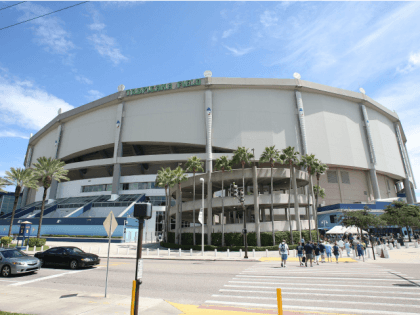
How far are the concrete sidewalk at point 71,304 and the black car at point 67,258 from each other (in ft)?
22.1

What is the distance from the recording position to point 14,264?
1448cm

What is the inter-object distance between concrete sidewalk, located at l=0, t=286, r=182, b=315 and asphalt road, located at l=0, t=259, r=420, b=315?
99 centimetres

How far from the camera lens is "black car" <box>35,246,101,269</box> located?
690 inches

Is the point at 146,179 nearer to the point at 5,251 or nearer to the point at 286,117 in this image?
the point at 286,117

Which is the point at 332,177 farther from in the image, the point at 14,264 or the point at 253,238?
the point at 14,264

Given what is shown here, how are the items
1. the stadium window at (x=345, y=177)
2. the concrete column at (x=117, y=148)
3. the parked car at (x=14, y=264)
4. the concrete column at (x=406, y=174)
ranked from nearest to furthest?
the parked car at (x=14, y=264), the concrete column at (x=117, y=148), the stadium window at (x=345, y=177), the concrete column at (x=406, y=174)

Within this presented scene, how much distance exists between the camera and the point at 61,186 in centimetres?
7656

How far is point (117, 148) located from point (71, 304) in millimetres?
63948

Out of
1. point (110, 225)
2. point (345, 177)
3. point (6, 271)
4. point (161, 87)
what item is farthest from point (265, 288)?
point (345, 177)

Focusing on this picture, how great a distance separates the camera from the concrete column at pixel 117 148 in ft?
219

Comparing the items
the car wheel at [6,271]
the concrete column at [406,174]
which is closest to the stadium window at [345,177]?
the concrete column at [406,174]

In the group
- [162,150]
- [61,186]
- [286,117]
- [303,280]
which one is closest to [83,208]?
[61,186]

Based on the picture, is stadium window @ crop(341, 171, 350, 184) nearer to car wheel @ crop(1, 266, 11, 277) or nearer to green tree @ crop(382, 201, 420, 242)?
green tree @ crop(382, 201, 420, 242)

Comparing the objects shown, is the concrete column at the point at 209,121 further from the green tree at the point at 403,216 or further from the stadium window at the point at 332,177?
the green tree at the point at 403,216
